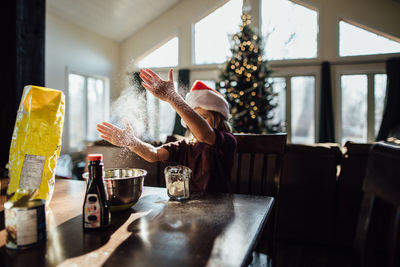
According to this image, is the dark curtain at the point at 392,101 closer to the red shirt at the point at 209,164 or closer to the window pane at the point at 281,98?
the window pane at the point at 281,98

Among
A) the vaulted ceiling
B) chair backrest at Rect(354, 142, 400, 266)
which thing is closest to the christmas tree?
the vaulted ceiling

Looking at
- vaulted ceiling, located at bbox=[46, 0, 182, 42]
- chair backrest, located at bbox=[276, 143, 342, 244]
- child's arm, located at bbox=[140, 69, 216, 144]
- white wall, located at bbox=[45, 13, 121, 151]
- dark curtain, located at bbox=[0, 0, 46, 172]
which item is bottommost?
chair backrest, located at bbox=[276, 143, 342, 244]

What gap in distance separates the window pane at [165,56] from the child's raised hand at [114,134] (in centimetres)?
603

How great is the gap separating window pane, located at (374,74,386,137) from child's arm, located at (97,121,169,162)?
5971 mm

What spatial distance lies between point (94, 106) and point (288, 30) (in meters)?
4.40

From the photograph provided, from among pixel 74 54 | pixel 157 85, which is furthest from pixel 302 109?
pixel 157 85

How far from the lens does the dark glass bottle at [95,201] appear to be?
0.73m

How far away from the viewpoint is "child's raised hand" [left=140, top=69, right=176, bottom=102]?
975mm

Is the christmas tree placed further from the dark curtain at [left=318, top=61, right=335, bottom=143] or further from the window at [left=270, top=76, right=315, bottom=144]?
the dark curtain at [left=318, top=61, right=335, bottom=143]

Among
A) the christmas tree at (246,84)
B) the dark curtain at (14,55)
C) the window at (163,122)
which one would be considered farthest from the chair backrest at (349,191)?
the window at (163,122)

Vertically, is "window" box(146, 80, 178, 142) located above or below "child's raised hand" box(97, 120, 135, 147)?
above

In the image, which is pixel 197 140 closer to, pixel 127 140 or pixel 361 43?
pixel 127 140

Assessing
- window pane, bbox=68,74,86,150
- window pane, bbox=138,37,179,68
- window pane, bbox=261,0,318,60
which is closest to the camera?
window pane, bbox=68,74,86,150

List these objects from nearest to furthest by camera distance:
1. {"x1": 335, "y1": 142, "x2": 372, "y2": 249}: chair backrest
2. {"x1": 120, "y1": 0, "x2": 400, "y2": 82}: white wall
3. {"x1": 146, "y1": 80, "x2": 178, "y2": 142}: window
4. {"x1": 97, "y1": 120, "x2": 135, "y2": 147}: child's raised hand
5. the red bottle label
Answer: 1. the red bottle label
2. {"x1": 97, "y1": 120, "x2": 135, "y2": 147}: child's raised hand
3. {"x1": 335, "y1": 142, "x2": 372, "y2": 249}: chair backrest
4. {"x1": 120, "y1": 0, "x2": 400, "y2": 82}: white wall
5. {"x1": 146, "y1": 80, "x2": 178, "y2": 142}: window
